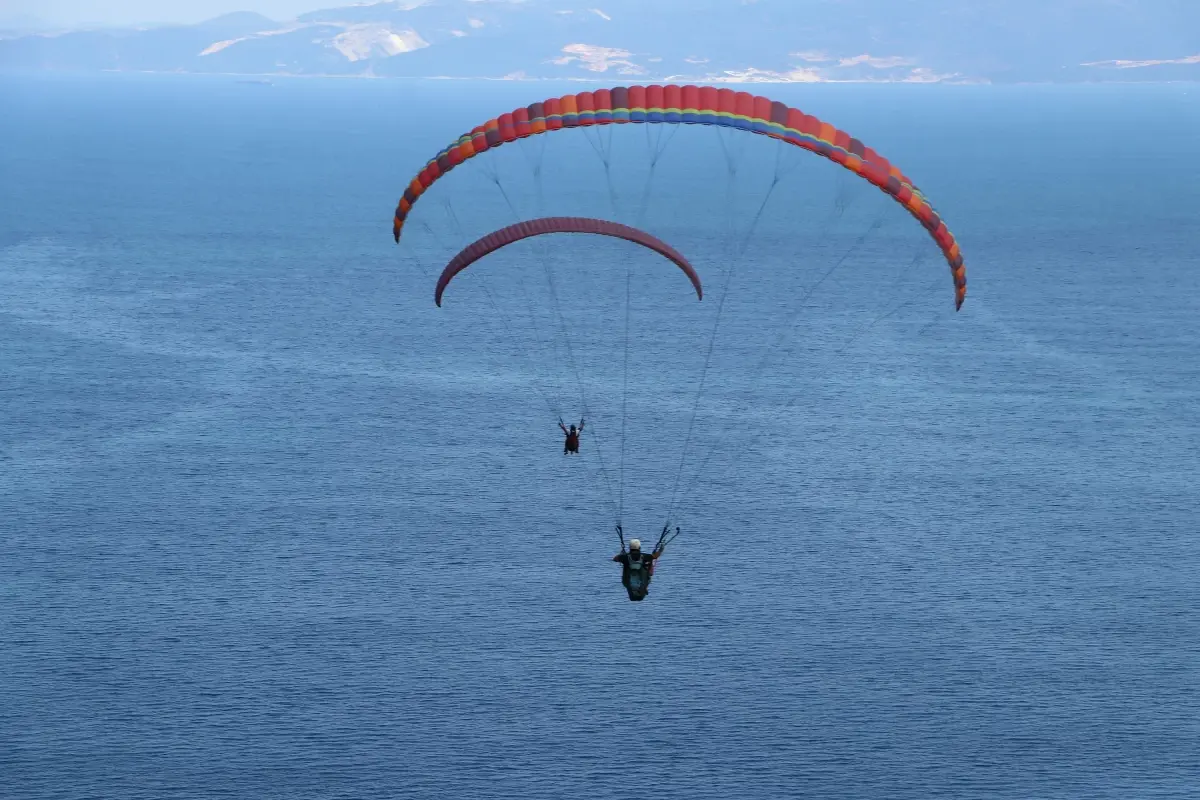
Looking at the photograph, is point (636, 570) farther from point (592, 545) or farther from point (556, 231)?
point (592, 545)

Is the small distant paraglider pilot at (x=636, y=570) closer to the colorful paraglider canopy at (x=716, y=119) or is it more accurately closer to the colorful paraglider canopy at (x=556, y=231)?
the colorful paraglider canopy at (x=556, y=231)

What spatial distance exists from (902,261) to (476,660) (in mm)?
111366

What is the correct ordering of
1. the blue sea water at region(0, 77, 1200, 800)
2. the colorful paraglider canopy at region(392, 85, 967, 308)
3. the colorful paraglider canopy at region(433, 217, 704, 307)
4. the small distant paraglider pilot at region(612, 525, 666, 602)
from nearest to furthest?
the colorful paraglider canopy at region(392, 85, 967, 308)
the small distant paraglider pilot at region(612, 525, 666, 602)
the colorful paraglider canopy at region(433, 217, 704, 307)
the blue sea water at region(0, 77, 1200, 800)

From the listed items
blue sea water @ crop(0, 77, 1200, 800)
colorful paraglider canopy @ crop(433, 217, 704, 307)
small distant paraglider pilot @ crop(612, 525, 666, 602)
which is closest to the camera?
small distant paraglider pilot @ crop(612, 525, 666, 602)

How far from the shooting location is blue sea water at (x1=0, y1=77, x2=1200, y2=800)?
224 feet

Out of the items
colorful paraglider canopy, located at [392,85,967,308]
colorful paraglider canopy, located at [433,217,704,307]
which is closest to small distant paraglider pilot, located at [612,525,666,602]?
colorful paraglider canopy, located at [433,217,704,307]

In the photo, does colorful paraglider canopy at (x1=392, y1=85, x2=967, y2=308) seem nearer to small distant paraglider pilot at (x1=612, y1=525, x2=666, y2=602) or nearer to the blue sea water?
small distant paraglider pilot at (x1=612, y1=525, x2=666, y2=602)

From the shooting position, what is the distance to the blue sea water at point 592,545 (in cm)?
6819

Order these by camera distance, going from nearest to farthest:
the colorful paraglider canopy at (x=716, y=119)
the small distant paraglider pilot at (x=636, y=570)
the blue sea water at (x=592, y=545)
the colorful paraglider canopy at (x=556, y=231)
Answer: the colorful paraglider canopy at (x=716, y=119) → the small distant paraglider pilot at (x=636, y=570) → the colorful paraglider canopy at (x=556, y=231) → the blue sea water at (x=592, y=545)

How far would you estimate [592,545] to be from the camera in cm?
A: 8806

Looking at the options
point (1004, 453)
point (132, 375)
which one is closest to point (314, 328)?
point (132, 375)

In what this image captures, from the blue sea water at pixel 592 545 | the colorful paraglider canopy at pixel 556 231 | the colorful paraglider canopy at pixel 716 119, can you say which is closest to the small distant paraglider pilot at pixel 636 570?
the colorful paraglider canopy at pixel 556 231

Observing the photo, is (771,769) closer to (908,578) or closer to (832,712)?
(832,712)

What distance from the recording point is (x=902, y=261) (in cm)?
17500
